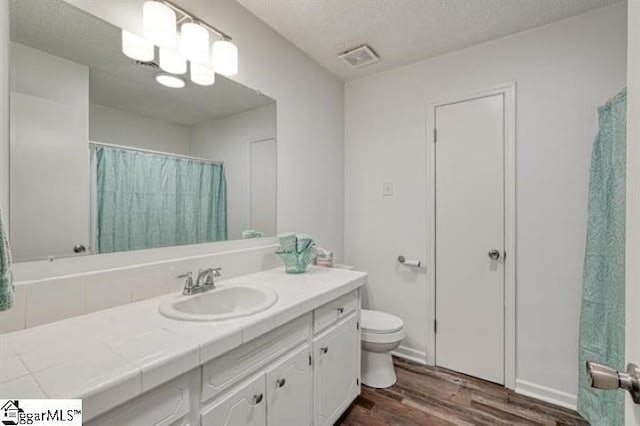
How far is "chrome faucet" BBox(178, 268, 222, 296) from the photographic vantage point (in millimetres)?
1349

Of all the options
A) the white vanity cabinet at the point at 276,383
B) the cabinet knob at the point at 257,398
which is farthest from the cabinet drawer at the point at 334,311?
the cabinet knob at the point at 257,398

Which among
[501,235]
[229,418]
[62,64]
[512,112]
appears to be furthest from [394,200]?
[62,64]

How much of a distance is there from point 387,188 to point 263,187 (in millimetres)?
1106

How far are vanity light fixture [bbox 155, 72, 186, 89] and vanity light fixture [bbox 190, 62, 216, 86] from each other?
0.07 meters

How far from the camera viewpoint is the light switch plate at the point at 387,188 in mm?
2467

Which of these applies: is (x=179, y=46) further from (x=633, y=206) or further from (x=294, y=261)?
(x=633, y=206)

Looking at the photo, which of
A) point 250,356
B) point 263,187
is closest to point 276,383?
point 250,356

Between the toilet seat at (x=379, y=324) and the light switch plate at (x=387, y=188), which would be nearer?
the toilet seat at (x=379, y=324)

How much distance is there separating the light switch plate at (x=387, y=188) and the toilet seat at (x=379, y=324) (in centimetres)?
98

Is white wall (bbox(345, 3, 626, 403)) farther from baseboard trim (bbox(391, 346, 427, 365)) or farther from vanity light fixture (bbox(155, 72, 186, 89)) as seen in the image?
vanity light fixture (bbox(155, 72, 186, 89))

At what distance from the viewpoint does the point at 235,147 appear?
1.75m

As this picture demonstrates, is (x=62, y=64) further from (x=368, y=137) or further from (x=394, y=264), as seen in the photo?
(x=394, y=264)

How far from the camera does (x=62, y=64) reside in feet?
3.68

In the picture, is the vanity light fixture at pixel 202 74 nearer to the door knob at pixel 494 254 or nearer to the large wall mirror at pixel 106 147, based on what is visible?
the large wall mirror at pixel 106 147
